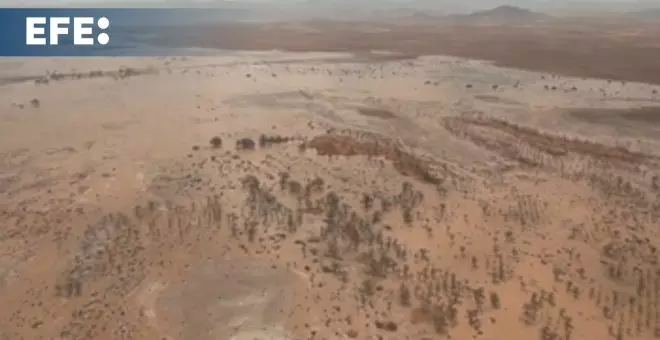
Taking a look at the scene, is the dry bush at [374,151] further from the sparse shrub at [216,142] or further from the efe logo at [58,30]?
the efe logo at [58,30]

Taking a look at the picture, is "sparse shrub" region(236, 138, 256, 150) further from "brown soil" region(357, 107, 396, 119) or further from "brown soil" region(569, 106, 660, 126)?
"brown soil" region(569, 106, 660, 126)

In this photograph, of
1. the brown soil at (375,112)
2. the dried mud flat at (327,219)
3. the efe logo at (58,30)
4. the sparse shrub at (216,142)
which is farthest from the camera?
the efe logo at (58,30)

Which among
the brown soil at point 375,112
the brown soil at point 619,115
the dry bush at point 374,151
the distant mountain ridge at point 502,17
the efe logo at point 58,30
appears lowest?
the dry bush at point 374,151

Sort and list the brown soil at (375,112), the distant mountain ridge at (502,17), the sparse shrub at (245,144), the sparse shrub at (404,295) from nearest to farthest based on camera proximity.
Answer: the sparse shrub at (404,295), the sparse shrub at (245,144), the brown soil at (375,112), the distant mountain ridge at (502,17)

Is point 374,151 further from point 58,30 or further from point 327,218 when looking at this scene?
point 58,30

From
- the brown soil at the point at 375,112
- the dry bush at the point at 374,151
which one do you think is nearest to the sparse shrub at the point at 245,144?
the dry bush at the point at 374,151

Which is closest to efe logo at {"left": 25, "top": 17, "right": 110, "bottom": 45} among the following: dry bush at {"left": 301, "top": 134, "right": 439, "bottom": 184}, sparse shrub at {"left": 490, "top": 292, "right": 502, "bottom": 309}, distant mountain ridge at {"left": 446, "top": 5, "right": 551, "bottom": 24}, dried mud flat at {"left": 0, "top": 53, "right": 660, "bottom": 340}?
dried mud flat at {"left": 0, "top": 53, "right": 660, "bottom": 340}

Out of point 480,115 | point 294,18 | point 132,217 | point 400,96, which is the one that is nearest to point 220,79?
point 400,96

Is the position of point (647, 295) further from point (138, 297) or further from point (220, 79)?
point (220, 79)
